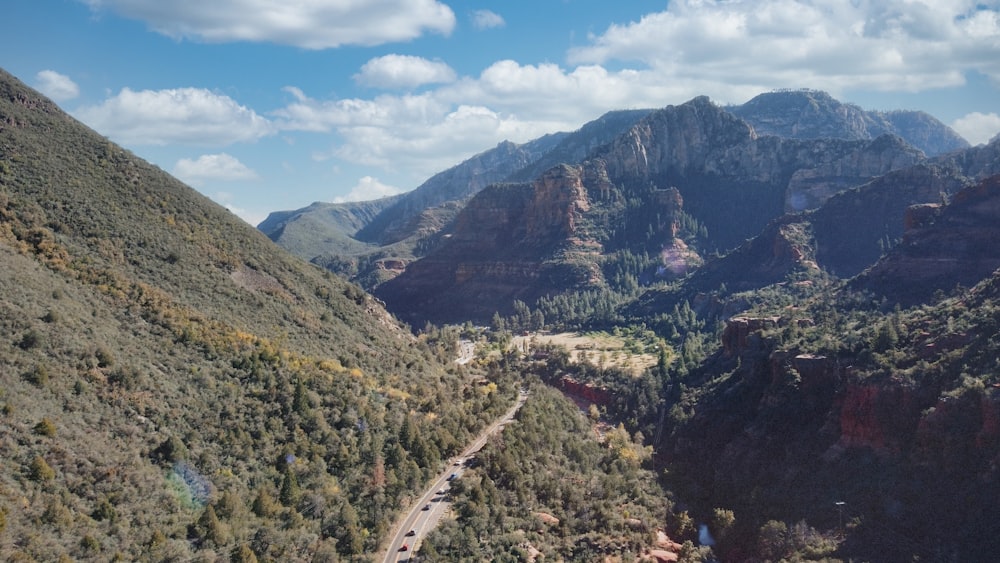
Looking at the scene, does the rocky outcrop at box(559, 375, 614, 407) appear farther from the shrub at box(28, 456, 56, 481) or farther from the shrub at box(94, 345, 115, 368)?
the shrub at box(28, 456, 56, 481)

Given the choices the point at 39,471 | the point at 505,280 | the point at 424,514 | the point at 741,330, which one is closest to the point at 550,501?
the point at 424,514

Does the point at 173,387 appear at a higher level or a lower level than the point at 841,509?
higher

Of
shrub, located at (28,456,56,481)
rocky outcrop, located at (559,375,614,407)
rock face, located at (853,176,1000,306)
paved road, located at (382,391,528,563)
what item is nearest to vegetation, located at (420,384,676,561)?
paved road, located at (382,391,528,563)

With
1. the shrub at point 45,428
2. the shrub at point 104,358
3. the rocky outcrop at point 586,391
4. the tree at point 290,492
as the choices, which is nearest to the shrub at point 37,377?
the shrub at point 45,428

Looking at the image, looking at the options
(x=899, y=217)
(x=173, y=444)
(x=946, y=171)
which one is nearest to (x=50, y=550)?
(x=173, y=444)

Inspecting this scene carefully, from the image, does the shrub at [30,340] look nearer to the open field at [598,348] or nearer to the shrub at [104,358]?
the shrub at [104,358]

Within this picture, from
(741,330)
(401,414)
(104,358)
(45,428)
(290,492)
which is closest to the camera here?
(45,428)

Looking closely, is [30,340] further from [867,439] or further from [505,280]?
[505,280]

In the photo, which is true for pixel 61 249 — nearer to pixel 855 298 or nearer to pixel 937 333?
pixel 937 333
